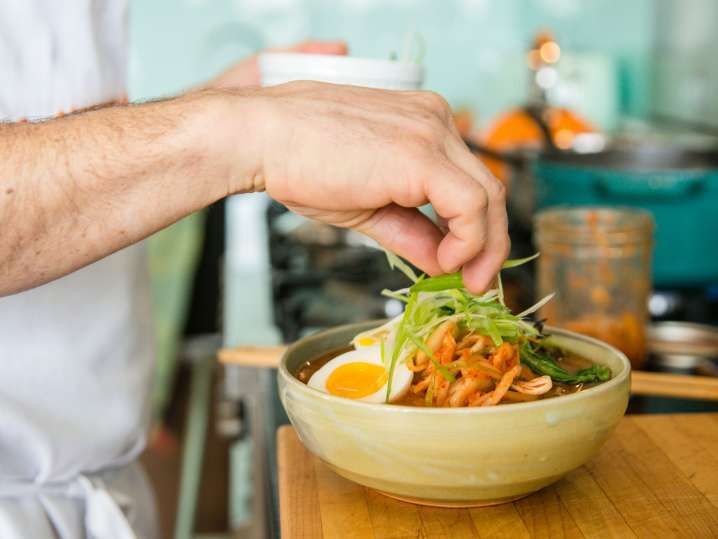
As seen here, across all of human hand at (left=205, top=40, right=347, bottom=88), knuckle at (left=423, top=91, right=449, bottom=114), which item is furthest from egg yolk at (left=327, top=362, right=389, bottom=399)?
human hand at (left=205, top=40, right=347, bottom=88)

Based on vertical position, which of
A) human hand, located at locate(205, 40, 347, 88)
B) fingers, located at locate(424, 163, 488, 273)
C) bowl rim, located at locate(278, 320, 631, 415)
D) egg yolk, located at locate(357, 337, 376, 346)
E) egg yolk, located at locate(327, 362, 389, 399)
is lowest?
egg yolk, located at locate(327, 362, 389, 399)

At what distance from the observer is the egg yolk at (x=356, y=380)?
2.74ft

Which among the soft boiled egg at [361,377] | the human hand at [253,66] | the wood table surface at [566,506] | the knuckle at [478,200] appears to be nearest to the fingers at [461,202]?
the knuckle at [478,200]

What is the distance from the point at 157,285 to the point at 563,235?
1.93 metres

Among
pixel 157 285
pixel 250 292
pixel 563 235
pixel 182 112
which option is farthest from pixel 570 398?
pixel 157 285

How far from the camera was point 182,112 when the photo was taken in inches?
31.8

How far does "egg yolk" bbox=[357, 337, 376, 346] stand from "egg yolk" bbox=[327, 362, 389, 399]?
0.04 metres

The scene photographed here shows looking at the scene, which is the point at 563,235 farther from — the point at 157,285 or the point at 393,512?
the point at 157,285

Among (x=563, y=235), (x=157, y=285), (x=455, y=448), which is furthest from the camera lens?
(x=157, y=285)

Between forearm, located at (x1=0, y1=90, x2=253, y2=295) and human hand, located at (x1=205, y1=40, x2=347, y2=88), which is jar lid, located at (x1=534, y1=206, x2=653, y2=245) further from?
forearm, located at (x1=0, y1=90, x2=253, y2=295)

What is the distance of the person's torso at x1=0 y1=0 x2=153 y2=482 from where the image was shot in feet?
3.56

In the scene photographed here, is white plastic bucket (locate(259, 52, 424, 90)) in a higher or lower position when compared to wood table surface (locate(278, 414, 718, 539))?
higher

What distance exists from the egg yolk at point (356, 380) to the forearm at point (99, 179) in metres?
0.20

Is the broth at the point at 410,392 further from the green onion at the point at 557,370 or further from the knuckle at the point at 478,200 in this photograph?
the knuckle at the point at 478,200
